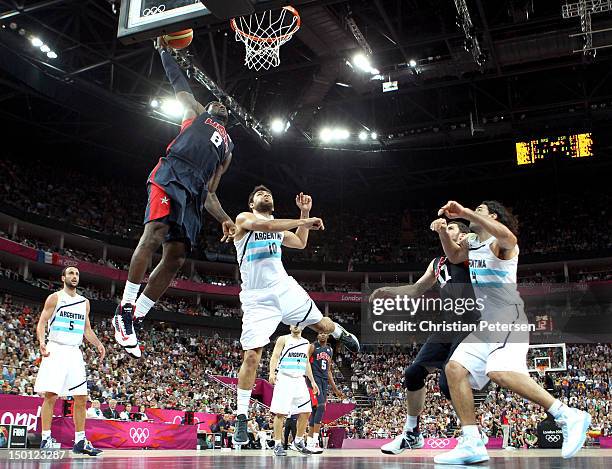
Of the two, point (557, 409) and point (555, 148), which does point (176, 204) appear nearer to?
point (557, 409)

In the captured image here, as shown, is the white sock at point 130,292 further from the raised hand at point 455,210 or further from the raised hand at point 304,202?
the raised hand at point 455,210

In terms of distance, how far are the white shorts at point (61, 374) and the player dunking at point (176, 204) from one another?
2596 mm

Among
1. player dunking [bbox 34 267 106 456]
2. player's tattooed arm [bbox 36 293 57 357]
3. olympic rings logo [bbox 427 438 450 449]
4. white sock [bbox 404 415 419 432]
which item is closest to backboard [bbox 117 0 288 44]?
player dunking [bbox 34 267 106 456]

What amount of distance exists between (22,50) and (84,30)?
10.3 feet

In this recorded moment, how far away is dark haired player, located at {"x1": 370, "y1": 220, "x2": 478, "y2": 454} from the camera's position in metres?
6.37

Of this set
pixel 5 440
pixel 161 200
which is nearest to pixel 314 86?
pixel 5 440

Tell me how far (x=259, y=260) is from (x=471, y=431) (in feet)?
9.03

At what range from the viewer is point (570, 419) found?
4.79 metres

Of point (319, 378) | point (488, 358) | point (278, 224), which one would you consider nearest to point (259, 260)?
point (278, 224)

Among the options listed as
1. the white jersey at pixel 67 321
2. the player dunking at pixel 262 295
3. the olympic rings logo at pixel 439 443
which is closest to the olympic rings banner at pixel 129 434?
the white jersey at pixel 67 321

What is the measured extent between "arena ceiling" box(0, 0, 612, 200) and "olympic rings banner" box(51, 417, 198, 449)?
33.6ft

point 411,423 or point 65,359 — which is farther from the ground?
A: point 65,359

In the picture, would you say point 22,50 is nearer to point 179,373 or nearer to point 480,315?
point 179,373

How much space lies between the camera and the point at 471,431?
5.11m
